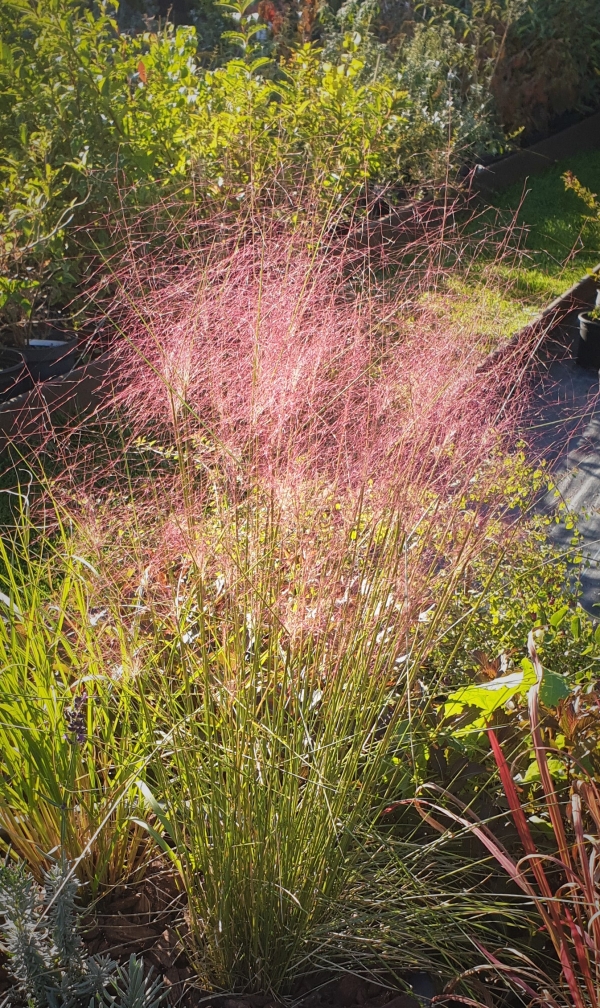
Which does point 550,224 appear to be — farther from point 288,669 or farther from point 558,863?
point 558,863

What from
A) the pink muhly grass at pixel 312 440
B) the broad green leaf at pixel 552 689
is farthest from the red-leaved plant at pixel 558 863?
the pink muhly grass at pixel 312 440

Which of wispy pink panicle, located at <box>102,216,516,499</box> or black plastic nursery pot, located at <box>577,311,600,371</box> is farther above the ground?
wispy pink panicle, located at <box>102,216,516,499</box>

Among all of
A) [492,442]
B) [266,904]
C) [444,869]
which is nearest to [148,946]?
[266,904]

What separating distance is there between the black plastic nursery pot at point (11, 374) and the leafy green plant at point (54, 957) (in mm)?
3026

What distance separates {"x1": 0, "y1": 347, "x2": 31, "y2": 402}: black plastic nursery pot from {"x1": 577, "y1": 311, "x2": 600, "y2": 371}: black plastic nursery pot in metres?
3.47

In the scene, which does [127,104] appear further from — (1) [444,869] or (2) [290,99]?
(1) [444,869]

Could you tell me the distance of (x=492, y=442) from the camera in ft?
5.42

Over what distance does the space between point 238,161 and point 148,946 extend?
4.21m

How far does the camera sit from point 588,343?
5.69m

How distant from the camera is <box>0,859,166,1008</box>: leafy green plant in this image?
1.28m

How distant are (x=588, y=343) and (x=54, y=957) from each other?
517 centimetres

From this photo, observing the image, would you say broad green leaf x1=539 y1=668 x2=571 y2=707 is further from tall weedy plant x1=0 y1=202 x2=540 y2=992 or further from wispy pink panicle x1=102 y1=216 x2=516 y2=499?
wispy pink panicle x1=102 y1=216 x2=516 y2=499

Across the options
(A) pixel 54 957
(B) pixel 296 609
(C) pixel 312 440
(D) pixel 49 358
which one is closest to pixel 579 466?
(D) pixel 49 358

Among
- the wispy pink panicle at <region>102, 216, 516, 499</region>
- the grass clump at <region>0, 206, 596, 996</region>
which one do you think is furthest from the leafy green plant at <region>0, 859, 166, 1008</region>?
the wispy pink panicle at <region>102, 216, 516, 499</region>
